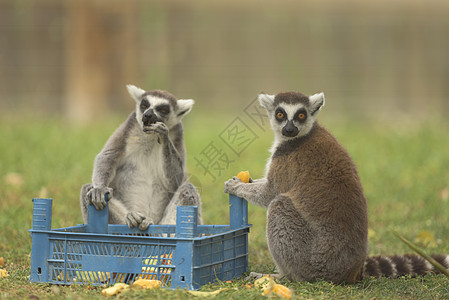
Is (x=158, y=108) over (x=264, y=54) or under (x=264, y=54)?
under

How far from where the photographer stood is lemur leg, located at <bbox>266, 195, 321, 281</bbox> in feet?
13.3

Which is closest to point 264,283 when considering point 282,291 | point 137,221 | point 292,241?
point 282,291

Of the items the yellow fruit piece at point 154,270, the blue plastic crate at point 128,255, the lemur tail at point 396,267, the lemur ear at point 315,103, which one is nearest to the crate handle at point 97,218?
the blue plastic crate at point 128,255

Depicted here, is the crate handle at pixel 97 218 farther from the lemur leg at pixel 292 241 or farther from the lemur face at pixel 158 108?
the lemur leg at pixel 292 241

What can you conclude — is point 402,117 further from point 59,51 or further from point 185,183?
point 185,183

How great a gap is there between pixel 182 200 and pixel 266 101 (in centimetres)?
104

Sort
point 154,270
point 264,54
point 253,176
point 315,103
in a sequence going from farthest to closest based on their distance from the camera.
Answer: point 264,54 → point 253,176 → point 315,103 → point 154,270

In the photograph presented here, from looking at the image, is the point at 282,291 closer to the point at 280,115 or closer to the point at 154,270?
the point at 154,270

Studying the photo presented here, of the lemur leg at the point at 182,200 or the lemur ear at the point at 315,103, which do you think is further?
the lemur leg at the point at 182,200

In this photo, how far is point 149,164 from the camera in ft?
16.9

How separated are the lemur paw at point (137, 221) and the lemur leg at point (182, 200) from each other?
1.68 ft

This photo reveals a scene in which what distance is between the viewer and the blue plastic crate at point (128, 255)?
3732 millimetres

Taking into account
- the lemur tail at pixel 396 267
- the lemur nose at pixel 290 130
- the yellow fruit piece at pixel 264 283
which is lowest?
the yellow fruit piece at pixel 264 283

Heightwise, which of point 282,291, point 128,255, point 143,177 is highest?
point 143,177
